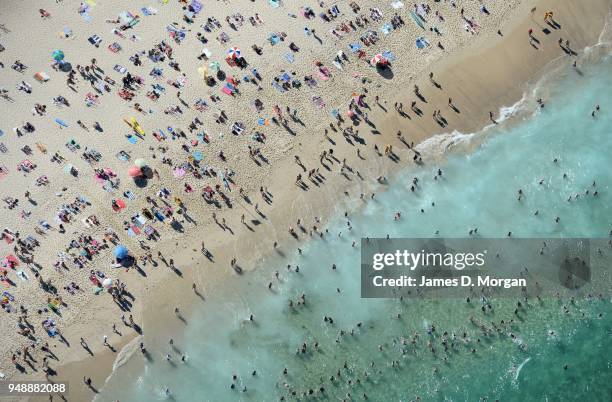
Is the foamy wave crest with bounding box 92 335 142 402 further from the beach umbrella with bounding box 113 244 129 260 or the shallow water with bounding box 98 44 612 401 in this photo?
the beach umbrella with bounding box 113 244 129 260

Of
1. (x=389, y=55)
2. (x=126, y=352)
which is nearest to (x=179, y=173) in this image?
(x=126, y=352)

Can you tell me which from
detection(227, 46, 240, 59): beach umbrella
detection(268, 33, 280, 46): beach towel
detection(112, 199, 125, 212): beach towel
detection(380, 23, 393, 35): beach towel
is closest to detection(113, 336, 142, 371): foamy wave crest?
detection(112, 199, 125, 212): beach towel

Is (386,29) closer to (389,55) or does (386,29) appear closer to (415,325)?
(389,55)

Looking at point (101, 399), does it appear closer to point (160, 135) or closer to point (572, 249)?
point (160, 135)

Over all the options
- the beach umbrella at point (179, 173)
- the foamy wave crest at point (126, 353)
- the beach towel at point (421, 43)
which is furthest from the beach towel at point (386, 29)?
the foamy wave crest at point (126, 353)

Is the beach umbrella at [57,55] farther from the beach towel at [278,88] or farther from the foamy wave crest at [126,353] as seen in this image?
the foamy wave crest at [126,353]
